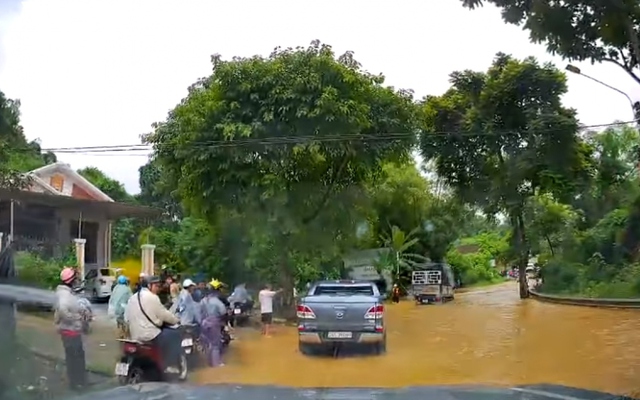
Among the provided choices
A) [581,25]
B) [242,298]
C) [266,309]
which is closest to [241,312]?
[242,298]

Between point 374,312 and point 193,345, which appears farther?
point 374,312

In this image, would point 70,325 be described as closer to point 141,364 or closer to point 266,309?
point 141,364

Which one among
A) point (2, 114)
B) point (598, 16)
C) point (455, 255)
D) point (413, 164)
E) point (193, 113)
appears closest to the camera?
point (598, 16)

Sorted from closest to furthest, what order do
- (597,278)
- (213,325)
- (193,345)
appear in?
(193,345) → (213,325) → (597,278)

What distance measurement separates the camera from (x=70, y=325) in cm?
709

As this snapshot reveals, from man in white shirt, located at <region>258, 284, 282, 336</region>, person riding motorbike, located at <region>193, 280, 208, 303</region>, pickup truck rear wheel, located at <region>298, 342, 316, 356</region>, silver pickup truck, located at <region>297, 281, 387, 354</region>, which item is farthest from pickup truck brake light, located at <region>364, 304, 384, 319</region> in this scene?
person riding motorbike, located at <region>193, 280, 208, 303</region>

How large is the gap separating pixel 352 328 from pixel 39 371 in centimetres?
534

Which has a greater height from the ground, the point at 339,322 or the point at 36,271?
the point at 36,271

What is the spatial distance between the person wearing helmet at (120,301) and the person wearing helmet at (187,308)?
0.64m

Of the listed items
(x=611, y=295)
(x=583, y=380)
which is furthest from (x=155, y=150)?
(x=611, y=295)

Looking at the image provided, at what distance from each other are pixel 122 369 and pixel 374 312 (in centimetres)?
469

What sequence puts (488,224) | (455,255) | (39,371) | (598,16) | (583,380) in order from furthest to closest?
(455,255) < (488,224) < (583,380) < (598,16) < (39,371)

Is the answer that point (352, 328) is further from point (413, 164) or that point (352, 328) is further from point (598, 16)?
point (598, 16)

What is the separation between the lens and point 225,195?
13.2 metres
